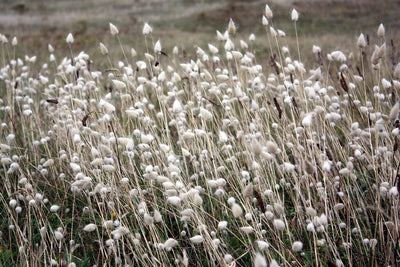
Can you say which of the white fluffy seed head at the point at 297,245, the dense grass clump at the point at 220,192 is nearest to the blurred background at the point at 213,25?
the dense grass clump at the point at 220,192

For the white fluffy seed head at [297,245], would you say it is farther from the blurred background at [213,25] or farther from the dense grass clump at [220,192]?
the blurred background at [213,25]

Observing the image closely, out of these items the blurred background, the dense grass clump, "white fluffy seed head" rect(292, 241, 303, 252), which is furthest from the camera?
the blurred background

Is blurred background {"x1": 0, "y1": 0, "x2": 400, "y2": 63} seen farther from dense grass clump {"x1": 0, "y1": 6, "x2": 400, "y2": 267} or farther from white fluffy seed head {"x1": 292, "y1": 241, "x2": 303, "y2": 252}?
white fluffy seed head {"x1": 292, "y1": 241, "x2": 303, "y2": 252}

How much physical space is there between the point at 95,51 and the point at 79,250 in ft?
30.4

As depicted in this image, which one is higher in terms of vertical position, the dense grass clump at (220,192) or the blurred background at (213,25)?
the blurred background at (213,25)

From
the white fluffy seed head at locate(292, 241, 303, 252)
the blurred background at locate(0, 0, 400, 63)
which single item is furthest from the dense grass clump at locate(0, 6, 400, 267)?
the blurred background at locate(0, 0, 400, 63)

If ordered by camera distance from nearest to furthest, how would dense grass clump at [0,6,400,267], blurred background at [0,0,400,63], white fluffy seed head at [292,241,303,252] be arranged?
white fluffy seed head at [292,241,303,252] → dense grass clump at [0,6,400,267] → blurred background at [0,0,400,63]

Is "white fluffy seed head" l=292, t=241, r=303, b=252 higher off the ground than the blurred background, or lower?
lower

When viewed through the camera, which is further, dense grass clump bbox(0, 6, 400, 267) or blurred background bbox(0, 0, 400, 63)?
blurred background bbox(0, 0, 400, 63)

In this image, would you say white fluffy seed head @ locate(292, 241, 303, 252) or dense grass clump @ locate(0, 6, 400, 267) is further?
dense grass clump @ locate(0, 6, 400, 267)

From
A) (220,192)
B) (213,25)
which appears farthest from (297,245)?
(213,25)

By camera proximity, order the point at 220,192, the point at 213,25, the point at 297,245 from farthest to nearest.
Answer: the point at 213,25 < the point at 220,192 < the point at 297,245

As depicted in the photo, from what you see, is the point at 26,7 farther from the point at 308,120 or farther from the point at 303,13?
the point at 308,120

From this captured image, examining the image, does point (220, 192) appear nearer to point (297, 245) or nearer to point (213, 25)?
point (297, 245)
